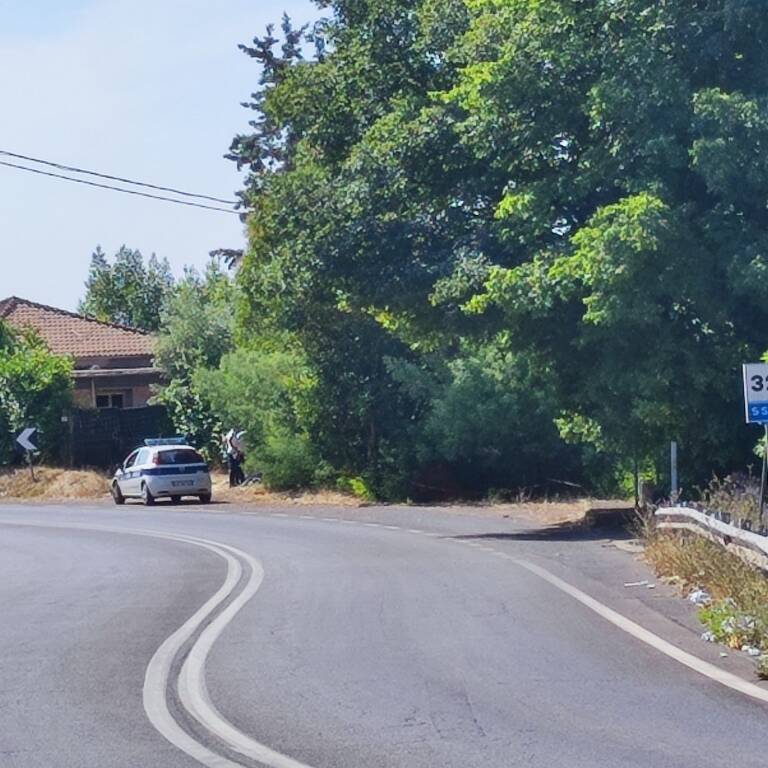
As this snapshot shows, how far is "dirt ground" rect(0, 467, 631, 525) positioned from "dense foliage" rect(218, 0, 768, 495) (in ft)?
7.23

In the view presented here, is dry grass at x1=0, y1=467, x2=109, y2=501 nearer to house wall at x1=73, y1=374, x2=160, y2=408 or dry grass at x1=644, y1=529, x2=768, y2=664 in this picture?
house wall at x1=73, y1=374, x2=160, y2=408

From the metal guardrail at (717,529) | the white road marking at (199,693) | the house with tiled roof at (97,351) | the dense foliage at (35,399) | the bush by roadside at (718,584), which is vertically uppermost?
the house with tiled roof at (97,351)

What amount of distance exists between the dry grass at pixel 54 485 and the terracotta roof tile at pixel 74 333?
568 inches

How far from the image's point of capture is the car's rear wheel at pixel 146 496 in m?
38.6

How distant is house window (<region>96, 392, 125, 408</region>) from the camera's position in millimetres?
58688

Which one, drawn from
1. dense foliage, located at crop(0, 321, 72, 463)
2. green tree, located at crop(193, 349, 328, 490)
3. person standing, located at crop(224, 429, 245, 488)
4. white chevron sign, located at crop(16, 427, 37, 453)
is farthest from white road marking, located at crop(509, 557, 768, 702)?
dense foliage, located at crop(0, 321, 72, 463)

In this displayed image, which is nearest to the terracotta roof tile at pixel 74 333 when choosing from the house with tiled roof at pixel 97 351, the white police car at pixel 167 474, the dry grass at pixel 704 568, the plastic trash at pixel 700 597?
the house with tiled roof at pixel 97 351

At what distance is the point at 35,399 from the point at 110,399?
39.9ft

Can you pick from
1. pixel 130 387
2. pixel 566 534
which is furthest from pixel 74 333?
pixel 566 534

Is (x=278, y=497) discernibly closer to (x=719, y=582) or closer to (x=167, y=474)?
(x=167, y=474)

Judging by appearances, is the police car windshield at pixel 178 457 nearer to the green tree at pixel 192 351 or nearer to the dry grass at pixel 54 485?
the dry grass at pixel 54 485

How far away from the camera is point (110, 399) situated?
5928 cm

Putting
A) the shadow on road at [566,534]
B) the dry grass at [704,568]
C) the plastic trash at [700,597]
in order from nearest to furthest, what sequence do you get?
the dry grass at [704,568] → the plastic trash at [700,597] → the shadow on road at [566,534]

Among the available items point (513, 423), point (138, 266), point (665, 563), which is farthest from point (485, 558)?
point (138, 266)
